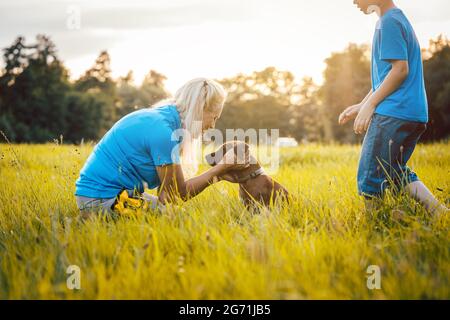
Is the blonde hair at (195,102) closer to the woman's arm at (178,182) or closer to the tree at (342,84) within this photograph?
the woman's arm at (178,182)

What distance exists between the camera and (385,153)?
322cm

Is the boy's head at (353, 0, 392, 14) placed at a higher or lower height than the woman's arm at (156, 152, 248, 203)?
higher

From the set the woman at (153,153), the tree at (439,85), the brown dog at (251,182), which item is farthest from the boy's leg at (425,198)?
the tree at (439,85)

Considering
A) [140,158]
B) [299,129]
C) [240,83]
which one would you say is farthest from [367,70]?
[140,158]

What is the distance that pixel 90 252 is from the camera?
2537 millimetres

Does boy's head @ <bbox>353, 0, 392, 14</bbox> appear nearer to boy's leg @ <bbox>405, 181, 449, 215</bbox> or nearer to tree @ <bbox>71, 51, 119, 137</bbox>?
boy's leg @ <bbox>405, 181, 449, 215</bbox>

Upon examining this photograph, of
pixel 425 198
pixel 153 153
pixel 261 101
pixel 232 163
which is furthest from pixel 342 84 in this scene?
pixel 153 153

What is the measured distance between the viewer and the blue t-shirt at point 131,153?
3.40m

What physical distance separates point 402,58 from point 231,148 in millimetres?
1739

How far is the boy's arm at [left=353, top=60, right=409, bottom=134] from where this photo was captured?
123 inches

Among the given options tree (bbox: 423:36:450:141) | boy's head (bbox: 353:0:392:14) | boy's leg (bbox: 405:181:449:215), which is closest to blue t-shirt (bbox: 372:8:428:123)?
boy's head (bbox: 353:0:392:14)

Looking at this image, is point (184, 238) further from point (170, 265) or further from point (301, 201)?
point (301, 201)

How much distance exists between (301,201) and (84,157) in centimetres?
464
